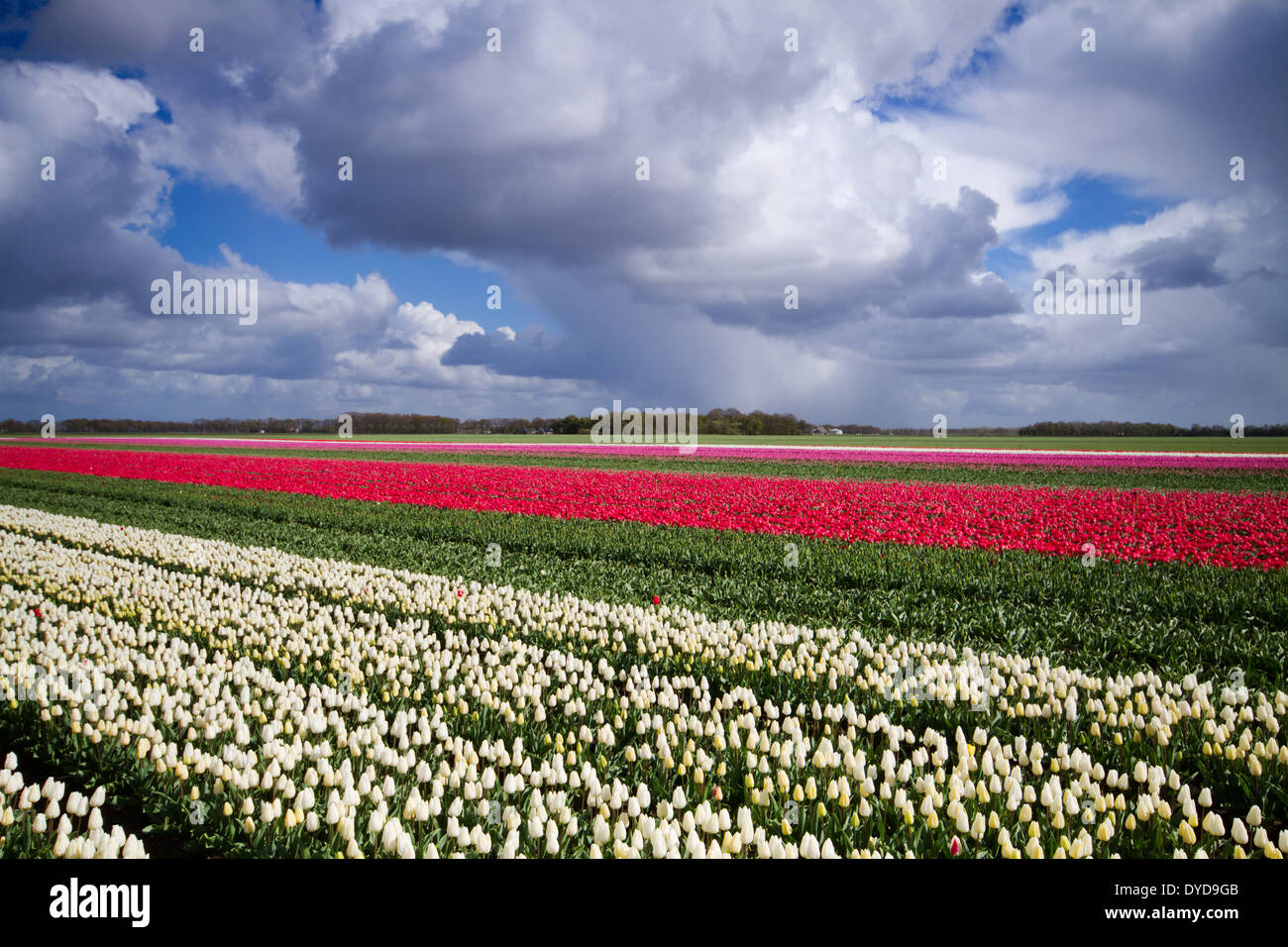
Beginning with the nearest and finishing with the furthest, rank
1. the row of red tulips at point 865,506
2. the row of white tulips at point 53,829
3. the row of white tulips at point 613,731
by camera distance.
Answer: the row of white tulips at point 53,829
the row of white tulips at point 613,731
the row of red tulips at point 865,506

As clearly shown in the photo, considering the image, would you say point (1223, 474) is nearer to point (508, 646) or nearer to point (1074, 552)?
point (1074, 552)

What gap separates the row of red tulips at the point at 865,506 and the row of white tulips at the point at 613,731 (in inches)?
272

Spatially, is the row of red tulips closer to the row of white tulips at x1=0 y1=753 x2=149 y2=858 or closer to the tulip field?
the tulip field

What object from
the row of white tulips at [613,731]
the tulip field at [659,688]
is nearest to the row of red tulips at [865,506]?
the tulip field at [659,688]

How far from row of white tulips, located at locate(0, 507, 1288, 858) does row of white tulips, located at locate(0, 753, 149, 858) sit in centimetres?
52

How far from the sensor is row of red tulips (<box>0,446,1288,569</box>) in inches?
491

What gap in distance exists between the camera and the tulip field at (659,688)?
12.3ft

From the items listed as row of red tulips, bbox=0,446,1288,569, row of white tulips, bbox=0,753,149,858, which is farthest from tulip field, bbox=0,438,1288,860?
row of red tulips, bbox=0,446,1288,569

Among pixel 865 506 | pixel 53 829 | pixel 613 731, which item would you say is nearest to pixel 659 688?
pixel 613 731

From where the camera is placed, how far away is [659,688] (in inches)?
245

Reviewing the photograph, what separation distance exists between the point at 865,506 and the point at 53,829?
15.6 m

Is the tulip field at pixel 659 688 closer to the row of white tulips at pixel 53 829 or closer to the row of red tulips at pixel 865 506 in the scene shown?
the row of white tulips at pixel 53 829

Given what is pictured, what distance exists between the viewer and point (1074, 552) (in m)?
11.8
